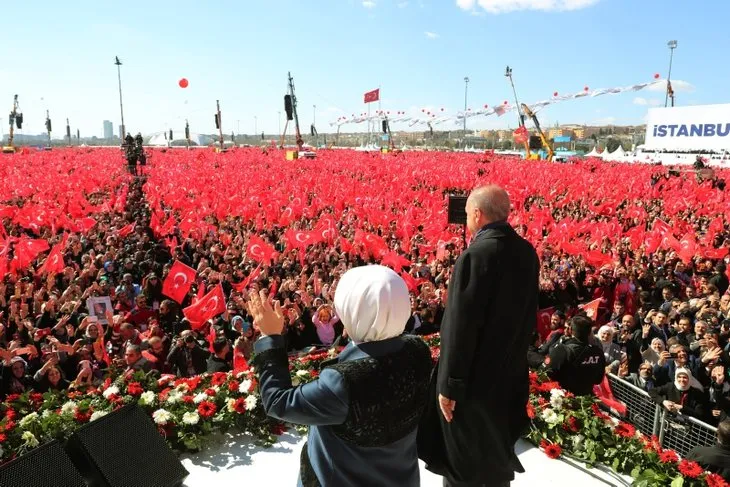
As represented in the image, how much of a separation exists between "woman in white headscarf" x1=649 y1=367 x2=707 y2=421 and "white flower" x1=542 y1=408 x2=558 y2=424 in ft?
4.83

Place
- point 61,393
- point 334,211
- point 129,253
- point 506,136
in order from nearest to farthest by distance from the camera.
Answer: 1. point 61,393
2. point 129,253
3. point 334,211
4. point 506,136

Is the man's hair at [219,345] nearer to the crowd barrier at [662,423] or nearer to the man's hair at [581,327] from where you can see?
the man's hair at [581,327]

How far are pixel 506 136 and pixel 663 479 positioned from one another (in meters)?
140

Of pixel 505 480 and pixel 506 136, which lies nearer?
pixel 505 480

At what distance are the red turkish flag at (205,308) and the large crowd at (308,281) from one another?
0.19 metres

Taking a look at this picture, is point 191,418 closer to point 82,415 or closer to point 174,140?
point 82,415

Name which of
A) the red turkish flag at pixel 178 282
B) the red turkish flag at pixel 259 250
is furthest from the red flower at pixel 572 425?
the red turkish flag at pixel 259 250

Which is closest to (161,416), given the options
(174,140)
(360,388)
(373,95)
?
(360,388)

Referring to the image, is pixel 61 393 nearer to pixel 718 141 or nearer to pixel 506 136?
pixel 718 141

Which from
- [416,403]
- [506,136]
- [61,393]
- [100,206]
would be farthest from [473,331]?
[506,136]

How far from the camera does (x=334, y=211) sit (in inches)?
717

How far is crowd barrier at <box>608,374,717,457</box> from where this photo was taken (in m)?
4.84

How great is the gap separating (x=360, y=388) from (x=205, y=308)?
20.7 feet

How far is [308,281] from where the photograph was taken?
32.7 ft
